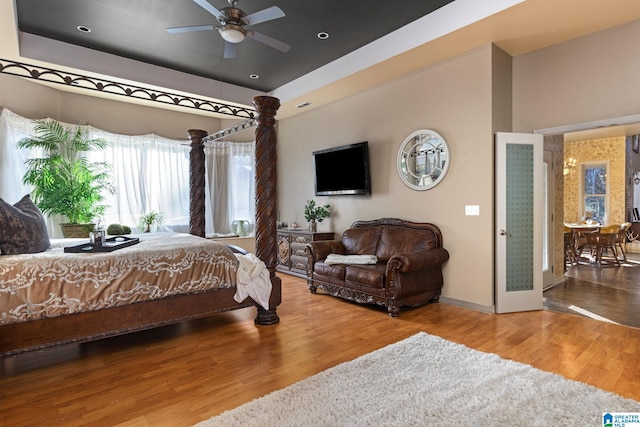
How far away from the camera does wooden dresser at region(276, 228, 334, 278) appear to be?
5.84 meters

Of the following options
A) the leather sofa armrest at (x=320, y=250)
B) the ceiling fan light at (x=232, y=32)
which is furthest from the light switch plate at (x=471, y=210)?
Answer: the ceiling fan light at (x=232, y=32)

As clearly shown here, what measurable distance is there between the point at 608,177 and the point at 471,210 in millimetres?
7318

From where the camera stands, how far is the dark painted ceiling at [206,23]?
3600mm

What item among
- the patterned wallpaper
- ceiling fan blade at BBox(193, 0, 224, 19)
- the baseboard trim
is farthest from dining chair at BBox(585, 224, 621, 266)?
ceiling fan blade at BBox(193, 0, 224, 19)

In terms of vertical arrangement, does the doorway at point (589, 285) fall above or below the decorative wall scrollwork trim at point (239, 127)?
below

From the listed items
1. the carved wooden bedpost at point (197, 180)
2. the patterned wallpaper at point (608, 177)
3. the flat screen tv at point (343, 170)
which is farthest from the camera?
the patterned wallpaper at point (608, 177)

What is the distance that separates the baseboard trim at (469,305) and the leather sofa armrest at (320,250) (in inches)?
62.7

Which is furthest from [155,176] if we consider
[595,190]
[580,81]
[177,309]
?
[595,190]

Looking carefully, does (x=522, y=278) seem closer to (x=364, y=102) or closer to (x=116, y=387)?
(x=364, y=102)

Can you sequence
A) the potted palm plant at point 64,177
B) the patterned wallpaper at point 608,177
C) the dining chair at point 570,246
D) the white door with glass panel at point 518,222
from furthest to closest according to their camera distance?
the patterned wallpaper at point 608,177 → the dining chair at point 570,246 → the potted palm plant at point 64,177 → the white door with glass panel at point 518,222

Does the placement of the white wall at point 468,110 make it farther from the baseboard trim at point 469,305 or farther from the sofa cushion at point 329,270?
the sofa cushion at point 329,270

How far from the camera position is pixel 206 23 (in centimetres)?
402

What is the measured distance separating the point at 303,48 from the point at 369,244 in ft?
9.41

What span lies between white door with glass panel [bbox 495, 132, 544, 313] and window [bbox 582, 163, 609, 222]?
6.38 m
